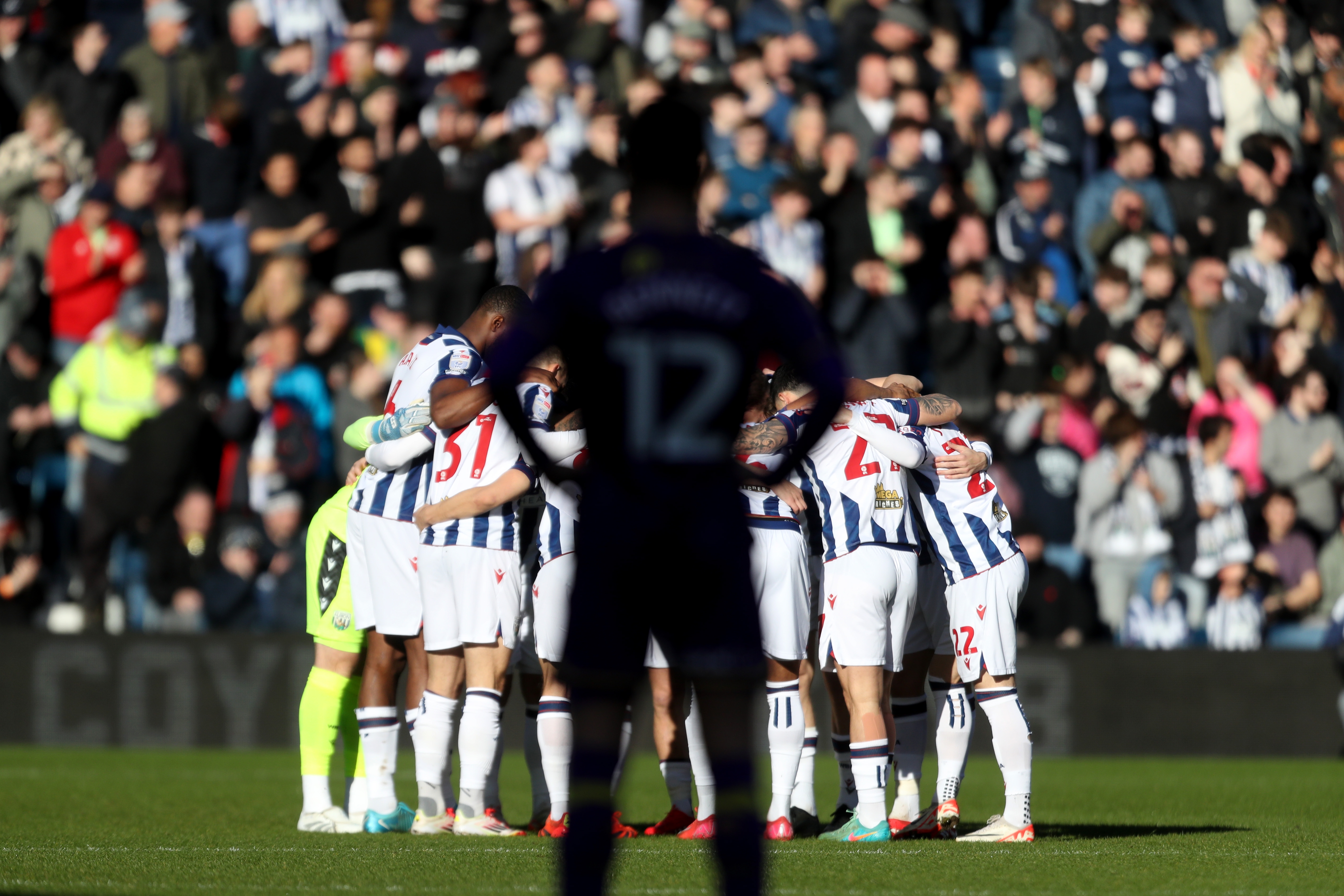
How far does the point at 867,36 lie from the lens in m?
17.5

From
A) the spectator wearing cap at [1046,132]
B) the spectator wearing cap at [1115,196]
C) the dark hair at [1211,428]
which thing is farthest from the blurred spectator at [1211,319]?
the spectator wearing cap at [1046,132]

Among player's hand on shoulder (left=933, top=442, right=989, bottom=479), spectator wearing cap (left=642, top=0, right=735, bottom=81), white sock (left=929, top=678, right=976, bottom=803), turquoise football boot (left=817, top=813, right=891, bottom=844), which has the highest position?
spectator wearing cap (left=642, top=0, right=735, bottom=81)

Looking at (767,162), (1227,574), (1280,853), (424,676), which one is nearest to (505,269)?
(767,162)

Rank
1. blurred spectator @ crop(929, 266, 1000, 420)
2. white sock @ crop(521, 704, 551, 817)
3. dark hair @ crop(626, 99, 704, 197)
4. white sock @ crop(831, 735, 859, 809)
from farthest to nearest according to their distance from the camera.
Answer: blurred spectator @ crop(929, 266, 1000, 420) < white sock @ crop(521, 704, 551, 817) < white sock @ crop(831, 735, 859, 809) < dark hair @ crop(626, 99, 704, 197)

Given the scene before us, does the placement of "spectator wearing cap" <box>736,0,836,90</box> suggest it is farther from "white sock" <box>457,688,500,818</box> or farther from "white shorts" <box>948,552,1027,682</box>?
"white sock" <box>457,688,500,818</box>

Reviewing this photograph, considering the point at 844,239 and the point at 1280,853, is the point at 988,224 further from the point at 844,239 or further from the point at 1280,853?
the point at 1280,853

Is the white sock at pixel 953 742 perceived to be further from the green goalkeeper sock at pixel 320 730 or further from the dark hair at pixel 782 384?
the green goalkeeper sock at pixel 320 730

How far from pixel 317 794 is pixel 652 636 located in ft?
6.34

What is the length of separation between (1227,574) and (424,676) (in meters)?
8.02

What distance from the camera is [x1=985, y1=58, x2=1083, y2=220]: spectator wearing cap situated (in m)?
17.2

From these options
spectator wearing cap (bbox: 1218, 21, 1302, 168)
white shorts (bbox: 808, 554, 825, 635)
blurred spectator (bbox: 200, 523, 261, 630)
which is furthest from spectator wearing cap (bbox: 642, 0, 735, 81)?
white shorts (bbox: 808, 554, 825, 635)

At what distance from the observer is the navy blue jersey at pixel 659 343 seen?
4.40 meters

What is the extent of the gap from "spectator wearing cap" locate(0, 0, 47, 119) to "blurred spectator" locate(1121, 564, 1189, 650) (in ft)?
33.7

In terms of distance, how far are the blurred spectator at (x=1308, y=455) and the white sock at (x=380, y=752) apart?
30.4 feet
